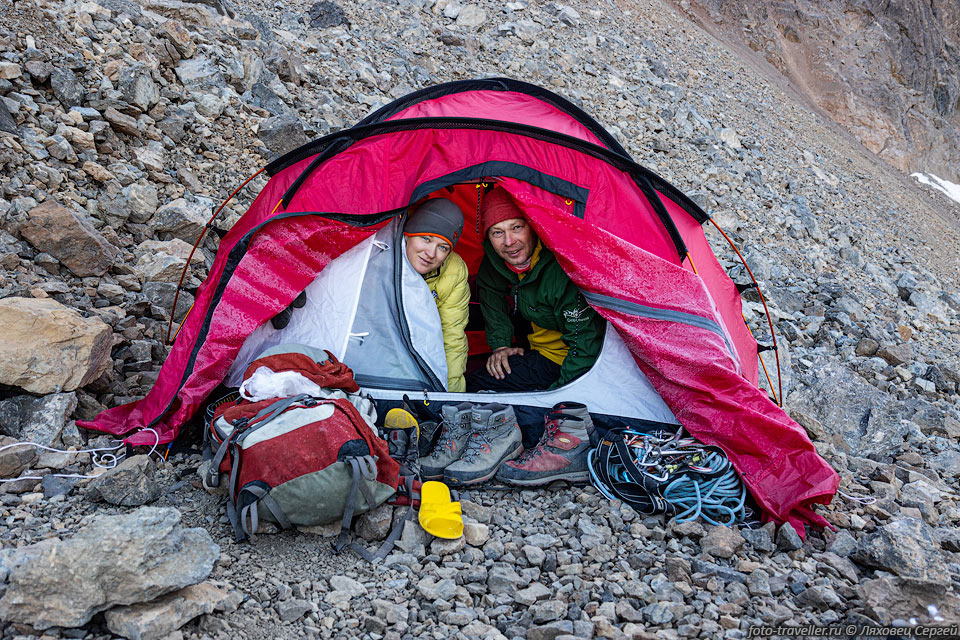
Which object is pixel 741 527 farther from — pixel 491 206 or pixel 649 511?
pixel 491 206

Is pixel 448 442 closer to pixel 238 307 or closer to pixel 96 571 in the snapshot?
pixel 238 307

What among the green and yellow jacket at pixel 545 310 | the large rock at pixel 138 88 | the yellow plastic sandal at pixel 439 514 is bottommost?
the yellow plastic sandal at pixel 439 514

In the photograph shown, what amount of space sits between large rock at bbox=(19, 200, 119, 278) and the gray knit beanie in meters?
1.94

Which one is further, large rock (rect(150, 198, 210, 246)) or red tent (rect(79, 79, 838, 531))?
large rock (rect(150, 198, 210, 246))

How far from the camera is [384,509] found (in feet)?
9.46

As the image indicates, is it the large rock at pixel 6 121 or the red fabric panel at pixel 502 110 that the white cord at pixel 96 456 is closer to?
the red fabric panel at pixel 502 110

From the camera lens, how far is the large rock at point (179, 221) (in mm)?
4746

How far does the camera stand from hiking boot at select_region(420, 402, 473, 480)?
3246mm

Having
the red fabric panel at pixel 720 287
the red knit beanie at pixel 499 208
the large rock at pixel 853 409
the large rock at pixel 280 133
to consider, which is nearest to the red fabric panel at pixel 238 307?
the red knit beanie at pixel 499 208

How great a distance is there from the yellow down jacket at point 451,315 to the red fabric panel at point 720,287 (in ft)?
4.37

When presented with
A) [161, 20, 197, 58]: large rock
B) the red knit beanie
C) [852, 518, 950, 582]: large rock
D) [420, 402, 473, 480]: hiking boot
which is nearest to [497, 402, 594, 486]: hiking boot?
[420, 402, 473, 480]: hiking boot

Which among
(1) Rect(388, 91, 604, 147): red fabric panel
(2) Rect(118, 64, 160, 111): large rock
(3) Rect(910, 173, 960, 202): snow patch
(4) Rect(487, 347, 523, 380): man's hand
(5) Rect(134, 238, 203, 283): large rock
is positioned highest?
(3) Rect(910, 173, 960, 202): snow patch

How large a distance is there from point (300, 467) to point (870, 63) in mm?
25085

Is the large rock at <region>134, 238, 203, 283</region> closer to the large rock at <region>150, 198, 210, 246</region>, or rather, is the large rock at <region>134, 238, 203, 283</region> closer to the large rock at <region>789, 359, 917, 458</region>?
the large rock at <region>150, 198, 210, 246</region>
